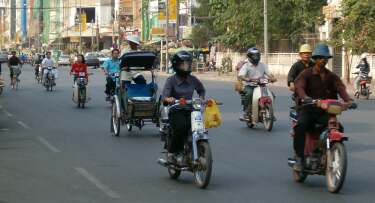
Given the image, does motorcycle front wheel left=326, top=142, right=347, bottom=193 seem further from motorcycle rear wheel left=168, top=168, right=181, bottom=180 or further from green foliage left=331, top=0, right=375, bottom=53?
green foliage left=331, top=0, right=375, bottom=53

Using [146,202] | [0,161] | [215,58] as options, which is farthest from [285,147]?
[215,58]

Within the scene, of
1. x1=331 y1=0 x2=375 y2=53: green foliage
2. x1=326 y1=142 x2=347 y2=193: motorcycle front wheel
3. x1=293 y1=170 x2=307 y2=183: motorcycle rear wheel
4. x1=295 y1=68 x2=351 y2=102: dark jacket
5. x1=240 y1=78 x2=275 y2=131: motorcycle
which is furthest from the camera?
x1=331 y1=0 x2=375 y2=53: green foliage

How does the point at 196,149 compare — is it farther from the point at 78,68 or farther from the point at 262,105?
the point at 78,68

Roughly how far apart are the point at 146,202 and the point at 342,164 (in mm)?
2255

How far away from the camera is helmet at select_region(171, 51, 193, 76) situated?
11.3 m

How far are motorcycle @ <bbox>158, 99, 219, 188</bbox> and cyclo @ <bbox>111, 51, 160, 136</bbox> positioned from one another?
6.32m

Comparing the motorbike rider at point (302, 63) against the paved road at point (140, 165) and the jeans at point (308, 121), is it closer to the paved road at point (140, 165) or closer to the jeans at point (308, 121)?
the paved road at point (140, 165)

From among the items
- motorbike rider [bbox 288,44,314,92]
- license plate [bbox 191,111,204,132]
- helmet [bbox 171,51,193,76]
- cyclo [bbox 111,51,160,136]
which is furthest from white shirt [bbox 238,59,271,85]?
license plate [bbox 191,111,204,132]

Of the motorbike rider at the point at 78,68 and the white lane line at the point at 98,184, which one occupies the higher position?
the motorbike rider at the point at 78,68

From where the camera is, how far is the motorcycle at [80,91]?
2670cm

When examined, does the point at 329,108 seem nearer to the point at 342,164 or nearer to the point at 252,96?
the point at 342,164

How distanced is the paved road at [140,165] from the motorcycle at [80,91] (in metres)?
3.73

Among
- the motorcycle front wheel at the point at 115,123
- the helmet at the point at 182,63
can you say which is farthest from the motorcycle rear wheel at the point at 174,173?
the motorcycle front wheel at the point at 115,123

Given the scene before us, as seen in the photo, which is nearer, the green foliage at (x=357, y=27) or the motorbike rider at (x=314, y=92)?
the motorbike rider at (x=314, y=92)
